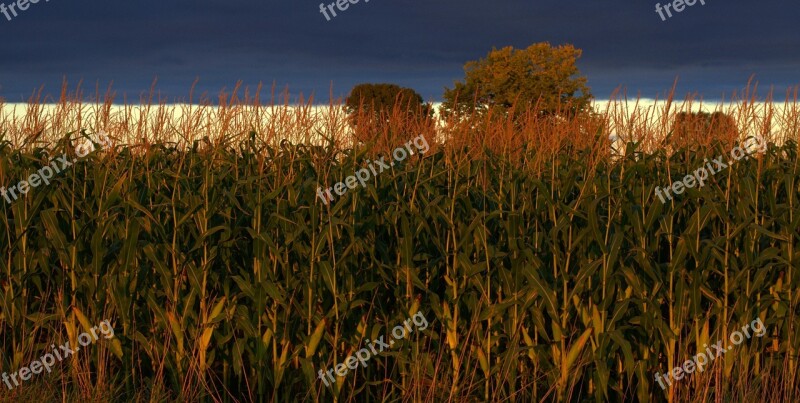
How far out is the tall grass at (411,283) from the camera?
17.7 ft
